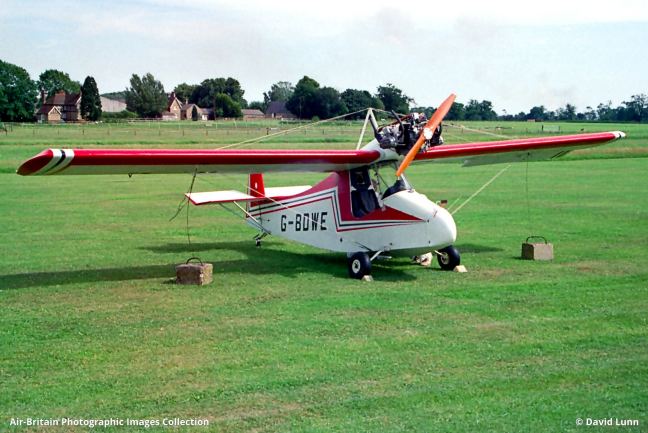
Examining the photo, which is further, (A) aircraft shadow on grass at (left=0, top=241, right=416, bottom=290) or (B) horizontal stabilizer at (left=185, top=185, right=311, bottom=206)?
(B) horizontal stabilizer at (left=185, top=185, right=311, bottom=206)

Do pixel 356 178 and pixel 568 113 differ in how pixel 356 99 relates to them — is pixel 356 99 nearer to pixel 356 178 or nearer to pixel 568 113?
pixel 356 178

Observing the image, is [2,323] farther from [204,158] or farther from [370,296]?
[370,296]

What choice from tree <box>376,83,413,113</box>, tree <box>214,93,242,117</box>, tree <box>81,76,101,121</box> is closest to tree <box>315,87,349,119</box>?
tree <box>376,83,413,113</box>

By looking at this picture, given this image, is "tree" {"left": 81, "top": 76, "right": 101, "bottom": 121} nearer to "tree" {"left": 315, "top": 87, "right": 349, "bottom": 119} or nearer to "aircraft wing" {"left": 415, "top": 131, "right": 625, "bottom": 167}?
"tree" {"left": 315, "top": 87, "right": 349, "bottom": 119}

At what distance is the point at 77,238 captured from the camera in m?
18.1

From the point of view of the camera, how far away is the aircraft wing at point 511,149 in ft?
50.3

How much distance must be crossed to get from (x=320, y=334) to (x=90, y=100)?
389ft

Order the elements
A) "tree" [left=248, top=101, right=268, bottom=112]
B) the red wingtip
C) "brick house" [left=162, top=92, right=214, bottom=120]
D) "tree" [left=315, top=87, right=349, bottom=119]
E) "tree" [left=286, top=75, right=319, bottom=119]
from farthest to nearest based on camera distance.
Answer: "tree" [left=248, top=101, right=268, bottom=112] < "brick house" [left=162, top=92, right=214, bottom=120] < "tree" [left=286, top=75, right=319, bottom=119] < "tree" [left=315, top=87, right=349, bottom=119] < the red wingtip

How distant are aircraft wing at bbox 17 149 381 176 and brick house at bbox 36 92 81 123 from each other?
13050cm

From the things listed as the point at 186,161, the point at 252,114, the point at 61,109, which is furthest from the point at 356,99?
the point at 252,114

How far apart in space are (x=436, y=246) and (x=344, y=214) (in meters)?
2.06

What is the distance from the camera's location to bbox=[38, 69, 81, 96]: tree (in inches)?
6219

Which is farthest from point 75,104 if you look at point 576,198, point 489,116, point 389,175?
point 389,175

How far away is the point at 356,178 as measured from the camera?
1417 cm
